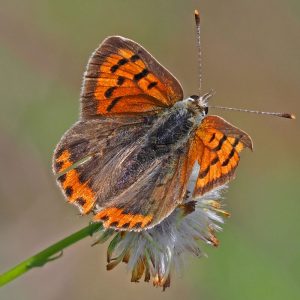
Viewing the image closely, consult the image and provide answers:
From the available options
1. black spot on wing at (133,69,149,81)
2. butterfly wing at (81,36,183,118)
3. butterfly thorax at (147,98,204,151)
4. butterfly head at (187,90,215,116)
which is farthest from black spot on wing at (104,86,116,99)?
butterfly head at (187,90,215,116)

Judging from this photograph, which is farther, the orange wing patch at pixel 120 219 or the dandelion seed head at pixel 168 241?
the dandelion seed head at pixel 168 241

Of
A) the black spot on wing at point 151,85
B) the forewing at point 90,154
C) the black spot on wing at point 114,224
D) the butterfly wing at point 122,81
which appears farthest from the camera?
the black spot on wing at point 151,85

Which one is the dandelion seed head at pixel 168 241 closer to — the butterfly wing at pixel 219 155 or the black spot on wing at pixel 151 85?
the butterfly wing at pixel 219 155

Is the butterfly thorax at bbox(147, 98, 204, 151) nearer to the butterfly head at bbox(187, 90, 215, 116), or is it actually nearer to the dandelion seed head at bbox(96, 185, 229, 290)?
the butterfly head at bbox(187, 90, 215, 116)

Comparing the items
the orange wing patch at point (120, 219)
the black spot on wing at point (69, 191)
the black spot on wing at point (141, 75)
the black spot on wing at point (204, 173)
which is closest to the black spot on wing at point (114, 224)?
the orange wing patch at point (120, 219)

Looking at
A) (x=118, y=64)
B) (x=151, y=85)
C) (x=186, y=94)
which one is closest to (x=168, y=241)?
(x=151, y=85)

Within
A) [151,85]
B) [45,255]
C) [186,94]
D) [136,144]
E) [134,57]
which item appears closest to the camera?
[45,255]

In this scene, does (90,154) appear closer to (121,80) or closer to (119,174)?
(119,174)
